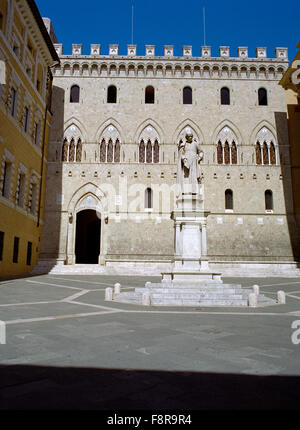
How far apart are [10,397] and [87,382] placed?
24.1 inches

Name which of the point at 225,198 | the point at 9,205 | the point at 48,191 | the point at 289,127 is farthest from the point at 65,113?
the point at 289,127

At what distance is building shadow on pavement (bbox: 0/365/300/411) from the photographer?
2.42 metres

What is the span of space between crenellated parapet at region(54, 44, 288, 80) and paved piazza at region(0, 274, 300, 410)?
24041 millimetres

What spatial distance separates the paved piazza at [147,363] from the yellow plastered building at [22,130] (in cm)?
1288

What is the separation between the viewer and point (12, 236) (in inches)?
720

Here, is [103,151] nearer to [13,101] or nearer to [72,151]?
[72,151]

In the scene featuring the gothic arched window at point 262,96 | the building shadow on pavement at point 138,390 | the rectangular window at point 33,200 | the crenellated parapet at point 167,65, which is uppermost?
the crenellated parapet at point 167,65

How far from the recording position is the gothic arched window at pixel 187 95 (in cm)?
2689

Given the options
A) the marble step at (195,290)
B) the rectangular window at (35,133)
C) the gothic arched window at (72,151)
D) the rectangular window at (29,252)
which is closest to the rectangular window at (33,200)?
the rectangular window at (29,252)

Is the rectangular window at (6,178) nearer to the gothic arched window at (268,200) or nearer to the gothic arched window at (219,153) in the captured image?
the gothic arched window at (219,153)

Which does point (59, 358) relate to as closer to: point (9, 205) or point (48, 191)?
point (9, 205)

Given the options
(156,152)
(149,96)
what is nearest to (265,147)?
(156,152)

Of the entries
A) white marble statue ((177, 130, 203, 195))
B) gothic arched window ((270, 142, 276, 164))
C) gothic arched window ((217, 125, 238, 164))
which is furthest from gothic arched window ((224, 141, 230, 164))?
white marble statue ((177, 130, 203, 195))

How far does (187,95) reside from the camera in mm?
27000
